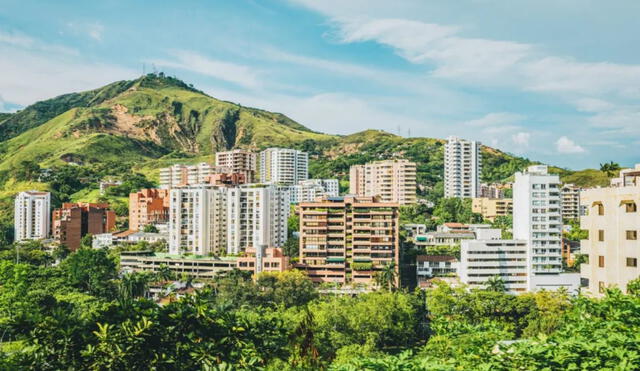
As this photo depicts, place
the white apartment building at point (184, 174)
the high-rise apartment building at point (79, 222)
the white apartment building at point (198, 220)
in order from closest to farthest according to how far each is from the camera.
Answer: the white apartment building at point (198, 220) < the high-rise apartment building at point (79, 222) < the white apartment building at point (184, 174)

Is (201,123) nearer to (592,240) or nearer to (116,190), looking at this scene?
(116,190)

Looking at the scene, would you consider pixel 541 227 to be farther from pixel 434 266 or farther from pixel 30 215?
pixel 30 215

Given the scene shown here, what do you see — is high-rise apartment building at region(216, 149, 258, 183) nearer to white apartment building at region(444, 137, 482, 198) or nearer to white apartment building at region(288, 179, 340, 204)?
white apartment building at region(288, 179, 340, 204)

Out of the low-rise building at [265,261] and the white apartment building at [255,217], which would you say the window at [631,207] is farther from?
the white apartment building at [255,217]

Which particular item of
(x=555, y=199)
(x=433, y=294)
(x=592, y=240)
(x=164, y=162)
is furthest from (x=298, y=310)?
(x=164, y=162)

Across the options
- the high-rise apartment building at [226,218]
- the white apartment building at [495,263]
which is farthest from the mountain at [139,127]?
the white apartment building at [495,263]

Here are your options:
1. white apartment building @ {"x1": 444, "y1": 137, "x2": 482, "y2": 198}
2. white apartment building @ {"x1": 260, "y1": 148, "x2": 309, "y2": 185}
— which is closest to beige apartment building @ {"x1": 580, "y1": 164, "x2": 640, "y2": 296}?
white apartment building @ {"x1": 444, "y1": 137, "x2": 482, "y2": 198}
